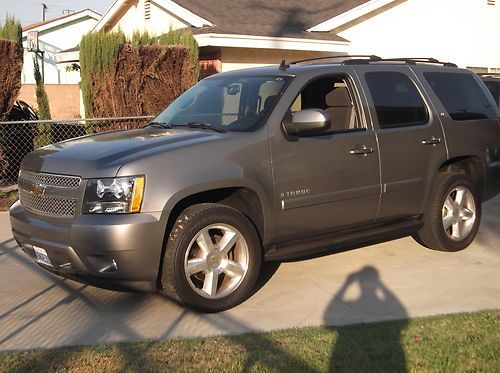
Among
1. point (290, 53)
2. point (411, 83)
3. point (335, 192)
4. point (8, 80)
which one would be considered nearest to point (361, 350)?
point (335, 192)

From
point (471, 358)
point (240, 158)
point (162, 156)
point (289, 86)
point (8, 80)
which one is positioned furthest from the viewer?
point (8, 80)

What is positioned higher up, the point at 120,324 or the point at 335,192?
the point at 335,192

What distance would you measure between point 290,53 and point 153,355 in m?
12.3

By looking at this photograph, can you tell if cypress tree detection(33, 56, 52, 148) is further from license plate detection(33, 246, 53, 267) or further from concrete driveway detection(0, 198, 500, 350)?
license plate detection(33, 246, 53, 267)

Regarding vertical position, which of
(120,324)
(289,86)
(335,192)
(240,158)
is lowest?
(120,324)

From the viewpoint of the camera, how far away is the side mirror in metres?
5.08

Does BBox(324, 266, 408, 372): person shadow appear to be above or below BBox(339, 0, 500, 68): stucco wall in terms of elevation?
below

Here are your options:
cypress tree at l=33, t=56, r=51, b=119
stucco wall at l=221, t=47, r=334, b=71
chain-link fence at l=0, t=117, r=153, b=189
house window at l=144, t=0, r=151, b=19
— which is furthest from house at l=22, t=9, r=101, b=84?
chain-link fence at l=0, t=117, r=153, b=189

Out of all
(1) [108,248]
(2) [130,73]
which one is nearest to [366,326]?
(1) [108,248]

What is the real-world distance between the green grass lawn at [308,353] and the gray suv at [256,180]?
640 mm

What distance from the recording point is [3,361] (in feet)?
13.0

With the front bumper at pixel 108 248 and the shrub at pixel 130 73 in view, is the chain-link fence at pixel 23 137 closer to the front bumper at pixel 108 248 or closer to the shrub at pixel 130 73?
the shrub at pixel 130 73

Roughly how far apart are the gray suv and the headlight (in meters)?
0.01

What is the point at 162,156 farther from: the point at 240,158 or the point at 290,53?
the point at 290,53
